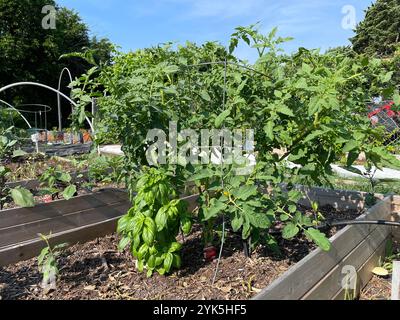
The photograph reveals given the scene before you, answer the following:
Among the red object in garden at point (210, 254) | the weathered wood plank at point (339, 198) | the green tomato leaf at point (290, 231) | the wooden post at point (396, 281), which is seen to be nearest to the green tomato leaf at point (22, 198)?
the red object in garden at point (210, 254)

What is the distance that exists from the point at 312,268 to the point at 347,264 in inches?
19.5

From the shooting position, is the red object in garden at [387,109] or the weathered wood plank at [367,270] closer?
the weathered wood plank at [367,270]

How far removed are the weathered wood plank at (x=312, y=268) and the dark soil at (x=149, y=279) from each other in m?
0.28

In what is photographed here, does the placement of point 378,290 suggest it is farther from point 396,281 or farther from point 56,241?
point 56,241

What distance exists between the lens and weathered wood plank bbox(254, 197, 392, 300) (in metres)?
1.53

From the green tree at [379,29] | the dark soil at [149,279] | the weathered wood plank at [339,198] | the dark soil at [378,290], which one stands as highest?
the green tree at [379,29]

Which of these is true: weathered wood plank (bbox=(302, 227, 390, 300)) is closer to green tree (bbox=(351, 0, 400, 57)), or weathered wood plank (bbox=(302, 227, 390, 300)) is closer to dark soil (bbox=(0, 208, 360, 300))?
dark soil (bbox=(0, 208, 360, 300))

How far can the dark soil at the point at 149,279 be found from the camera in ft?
6.34

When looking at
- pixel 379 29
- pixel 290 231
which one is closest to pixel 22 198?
pixel 290 231

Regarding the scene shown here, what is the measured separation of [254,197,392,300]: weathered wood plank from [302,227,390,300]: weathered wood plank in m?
0.02

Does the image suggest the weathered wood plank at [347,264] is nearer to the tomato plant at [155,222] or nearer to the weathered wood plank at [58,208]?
the tomato plant at [155,222]

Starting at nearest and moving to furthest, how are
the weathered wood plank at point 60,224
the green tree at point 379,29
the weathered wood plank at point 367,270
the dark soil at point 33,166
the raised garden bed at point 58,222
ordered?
the weathered wood plank at point 367,270
the raised garden bed at point 58,222
the weathered wood plank at point 60,224
the dark soil at point 33,166
the green tree at point 379,29
